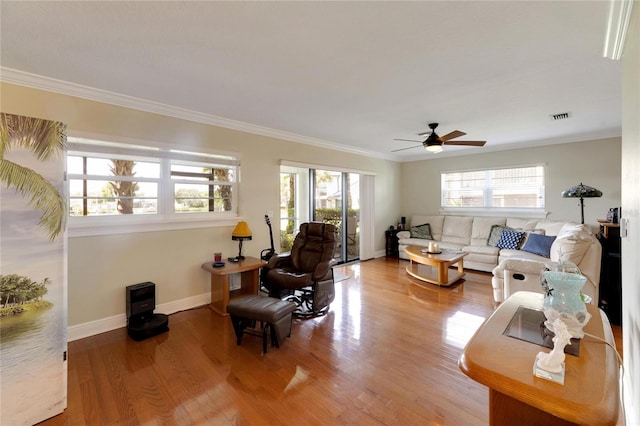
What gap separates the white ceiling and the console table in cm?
186

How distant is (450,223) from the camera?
6.21m

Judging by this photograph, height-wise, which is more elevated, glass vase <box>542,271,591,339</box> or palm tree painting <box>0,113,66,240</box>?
palm tree painting <box>0,113,66,240</box>

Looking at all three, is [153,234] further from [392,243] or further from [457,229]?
[457,229]

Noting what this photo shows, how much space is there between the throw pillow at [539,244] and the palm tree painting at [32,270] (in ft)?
19.5

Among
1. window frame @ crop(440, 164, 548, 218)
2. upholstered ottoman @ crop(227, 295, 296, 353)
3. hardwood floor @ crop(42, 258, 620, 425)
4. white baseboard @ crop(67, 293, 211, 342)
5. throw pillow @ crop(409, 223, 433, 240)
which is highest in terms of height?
window frame @ crop(440, 164, 548, 218)

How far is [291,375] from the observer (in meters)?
2.21

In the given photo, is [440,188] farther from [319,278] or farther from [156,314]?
[156,314]

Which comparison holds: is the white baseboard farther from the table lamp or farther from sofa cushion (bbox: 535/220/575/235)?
sofa cushion (bbox: 535/220/575/235)

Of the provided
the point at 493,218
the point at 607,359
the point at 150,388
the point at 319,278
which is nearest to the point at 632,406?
the point at 607,359

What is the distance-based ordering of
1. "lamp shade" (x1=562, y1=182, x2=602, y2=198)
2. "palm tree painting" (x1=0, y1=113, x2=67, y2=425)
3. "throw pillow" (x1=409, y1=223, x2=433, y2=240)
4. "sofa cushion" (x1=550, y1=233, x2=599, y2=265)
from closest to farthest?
"palm tree painting" (x1=0, y1=113, x2=67, y2=425), "sofa cushion" (x1=550, y1=233, x2=599, y2=265), "lamp shade" (x1=562, y1=182, x2=602, y2=198), "throw pillow" (x1=409, y1=223, x2=433, y2=240)

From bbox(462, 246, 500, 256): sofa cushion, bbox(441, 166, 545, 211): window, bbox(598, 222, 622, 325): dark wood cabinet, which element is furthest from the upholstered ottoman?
bbox(441, 166, 545, 211): window

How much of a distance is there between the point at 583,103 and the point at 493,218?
291cm

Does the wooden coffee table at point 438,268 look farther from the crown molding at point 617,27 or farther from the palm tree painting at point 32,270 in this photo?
the palm tree painting at point 32,270

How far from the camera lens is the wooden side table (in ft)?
11.1
